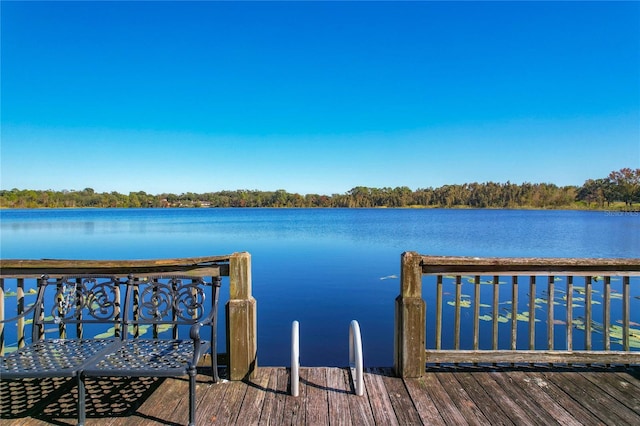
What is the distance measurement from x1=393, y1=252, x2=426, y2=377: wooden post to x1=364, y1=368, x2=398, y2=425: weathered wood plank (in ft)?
0.76

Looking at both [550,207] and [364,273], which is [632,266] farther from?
[550,207]

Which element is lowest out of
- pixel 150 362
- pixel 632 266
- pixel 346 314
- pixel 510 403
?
pixel 346 314

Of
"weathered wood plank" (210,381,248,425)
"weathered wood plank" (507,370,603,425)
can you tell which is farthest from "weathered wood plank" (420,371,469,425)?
"weathered wood plank" (210,381,248,425)

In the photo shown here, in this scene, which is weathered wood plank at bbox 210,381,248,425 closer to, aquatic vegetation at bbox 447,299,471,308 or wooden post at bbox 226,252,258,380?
wooden post at bbox 226,252,258,380

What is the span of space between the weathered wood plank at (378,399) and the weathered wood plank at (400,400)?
0.11 ft

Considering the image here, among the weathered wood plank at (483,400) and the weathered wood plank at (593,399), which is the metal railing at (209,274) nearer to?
the weathered wood plank at (483,400)

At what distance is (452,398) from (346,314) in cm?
639

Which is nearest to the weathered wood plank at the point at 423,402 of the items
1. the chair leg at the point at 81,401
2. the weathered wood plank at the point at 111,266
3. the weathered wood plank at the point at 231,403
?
the weathered wood plank at the point at 231,403

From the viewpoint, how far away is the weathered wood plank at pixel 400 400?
2.49 meters

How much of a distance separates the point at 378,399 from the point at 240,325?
4.15ft

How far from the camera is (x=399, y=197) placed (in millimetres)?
117188

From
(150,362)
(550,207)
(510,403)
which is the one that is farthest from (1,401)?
(550,207)

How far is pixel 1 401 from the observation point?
105 inches

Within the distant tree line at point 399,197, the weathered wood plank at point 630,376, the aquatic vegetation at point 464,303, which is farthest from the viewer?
the distant tree line at point 399,197
